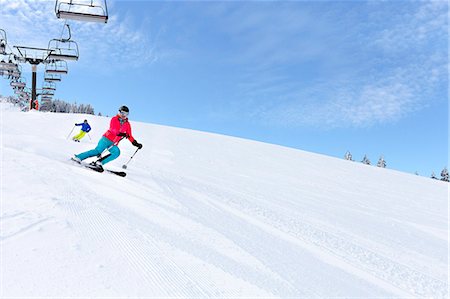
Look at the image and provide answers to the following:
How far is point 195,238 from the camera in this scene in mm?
3799

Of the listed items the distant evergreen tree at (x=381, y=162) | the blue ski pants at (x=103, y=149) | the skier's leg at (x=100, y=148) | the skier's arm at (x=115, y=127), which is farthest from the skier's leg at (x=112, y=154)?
the distant evergreen tree at (x=381, y=162)

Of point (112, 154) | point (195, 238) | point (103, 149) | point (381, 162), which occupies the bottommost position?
point (195, 238)

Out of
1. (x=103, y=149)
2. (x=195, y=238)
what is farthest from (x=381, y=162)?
(x=195, y=238)

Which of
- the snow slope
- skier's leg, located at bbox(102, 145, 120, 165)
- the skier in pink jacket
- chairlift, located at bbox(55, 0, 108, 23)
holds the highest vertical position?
chairlift, located at bbox(55, 0, 108, 23)

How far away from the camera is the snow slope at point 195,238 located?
8.34ft

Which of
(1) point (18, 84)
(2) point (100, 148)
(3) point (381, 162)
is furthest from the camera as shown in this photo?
(3) point (381, 162)

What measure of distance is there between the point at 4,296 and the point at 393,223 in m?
7.63

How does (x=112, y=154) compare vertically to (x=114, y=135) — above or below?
below

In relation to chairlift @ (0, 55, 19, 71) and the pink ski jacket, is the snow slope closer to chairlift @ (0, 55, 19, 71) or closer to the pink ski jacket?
the pink ski jacket

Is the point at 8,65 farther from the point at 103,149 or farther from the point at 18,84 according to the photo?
the point at 103,149

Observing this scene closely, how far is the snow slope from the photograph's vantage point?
2541mm

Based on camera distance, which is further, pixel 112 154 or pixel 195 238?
pixel 112 154

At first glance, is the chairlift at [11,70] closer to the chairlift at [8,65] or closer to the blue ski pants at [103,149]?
the chairlift at [8,65]

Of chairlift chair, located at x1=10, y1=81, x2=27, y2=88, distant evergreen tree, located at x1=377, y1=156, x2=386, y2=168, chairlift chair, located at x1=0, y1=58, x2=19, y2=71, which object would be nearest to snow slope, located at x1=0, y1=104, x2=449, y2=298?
chairlift chair, located at x1=0, y1=58, x2=19, y2=71
